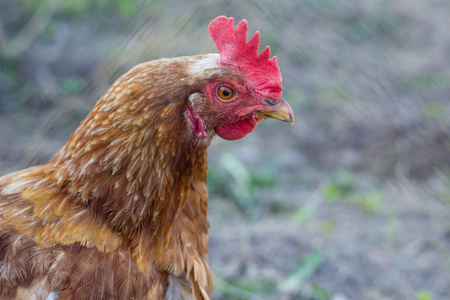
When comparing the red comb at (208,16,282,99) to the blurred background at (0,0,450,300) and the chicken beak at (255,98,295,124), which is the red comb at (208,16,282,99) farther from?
the blurred background at (0,0,450,300)

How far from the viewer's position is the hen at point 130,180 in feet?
5.30

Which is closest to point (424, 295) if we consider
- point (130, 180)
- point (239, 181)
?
point (239, 181)

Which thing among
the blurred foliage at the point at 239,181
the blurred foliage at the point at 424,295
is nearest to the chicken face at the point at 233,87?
the blurred foliage at the point at 424,295

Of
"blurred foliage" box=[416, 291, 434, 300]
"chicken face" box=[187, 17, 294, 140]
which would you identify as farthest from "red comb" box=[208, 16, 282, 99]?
"blurred foliage" box=[416, 291, 434, 300]

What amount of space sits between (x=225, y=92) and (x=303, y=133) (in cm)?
278

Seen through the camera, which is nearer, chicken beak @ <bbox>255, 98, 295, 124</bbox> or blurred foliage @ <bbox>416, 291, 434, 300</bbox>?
chicken beak @ <bbox>255, 98, 295, 124</bbox>

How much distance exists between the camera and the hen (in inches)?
63.6

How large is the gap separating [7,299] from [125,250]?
407 mm

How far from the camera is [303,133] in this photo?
4.41m

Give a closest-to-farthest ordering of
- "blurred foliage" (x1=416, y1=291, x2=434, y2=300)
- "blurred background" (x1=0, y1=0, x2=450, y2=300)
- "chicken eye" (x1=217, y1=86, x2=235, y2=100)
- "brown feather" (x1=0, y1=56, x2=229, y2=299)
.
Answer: "brown feather" (x1=0, y1=56, x2=229, y2=299), "chicken eye" (x1=217, y1=86, x2=235, y2=100), "blurred foliage" (x1=416, y1=291, x2=434, y2=300), "blurred background" (x1=0, y1=0, x2=450, y2=300)

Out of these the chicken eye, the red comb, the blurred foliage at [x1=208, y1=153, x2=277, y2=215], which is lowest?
the blurred foliage at [x1=208, y1=153, x2=277, y2=215]

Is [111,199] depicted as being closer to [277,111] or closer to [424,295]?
[277,111]

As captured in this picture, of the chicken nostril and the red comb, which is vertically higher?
the red comb

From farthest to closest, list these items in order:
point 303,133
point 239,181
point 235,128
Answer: point 303,133
point 239,181
point 235,128
